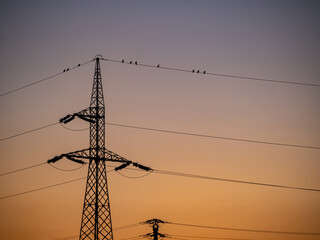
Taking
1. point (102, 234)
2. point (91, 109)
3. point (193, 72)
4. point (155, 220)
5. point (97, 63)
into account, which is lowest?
point (102, 234)

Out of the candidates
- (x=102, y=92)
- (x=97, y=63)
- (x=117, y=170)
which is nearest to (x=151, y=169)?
(x=117, y=170)

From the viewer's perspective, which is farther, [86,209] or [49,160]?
[49,160]

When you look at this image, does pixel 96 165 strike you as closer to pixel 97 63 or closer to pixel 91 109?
pixel 91 109

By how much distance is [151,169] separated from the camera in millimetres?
36719

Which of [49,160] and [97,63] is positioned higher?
[97,63]

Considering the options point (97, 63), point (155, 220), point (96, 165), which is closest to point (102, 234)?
point (96, 165)

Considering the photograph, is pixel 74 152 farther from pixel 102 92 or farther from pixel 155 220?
pixel 155 220

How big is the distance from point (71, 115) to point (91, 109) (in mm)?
1704

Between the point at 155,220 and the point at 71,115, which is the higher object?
the point at 71,115

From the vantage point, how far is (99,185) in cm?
3366

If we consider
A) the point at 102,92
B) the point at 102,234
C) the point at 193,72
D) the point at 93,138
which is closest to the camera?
the point at 102,234

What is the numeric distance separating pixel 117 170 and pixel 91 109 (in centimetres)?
580

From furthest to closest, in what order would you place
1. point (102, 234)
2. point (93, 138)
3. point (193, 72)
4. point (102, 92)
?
1. point (193, 72)
2. point (102, 92)
3. point (93, 138)
4. point (102, 234)

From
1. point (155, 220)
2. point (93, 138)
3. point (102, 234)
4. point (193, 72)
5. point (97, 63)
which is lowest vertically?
point (102, 234)
